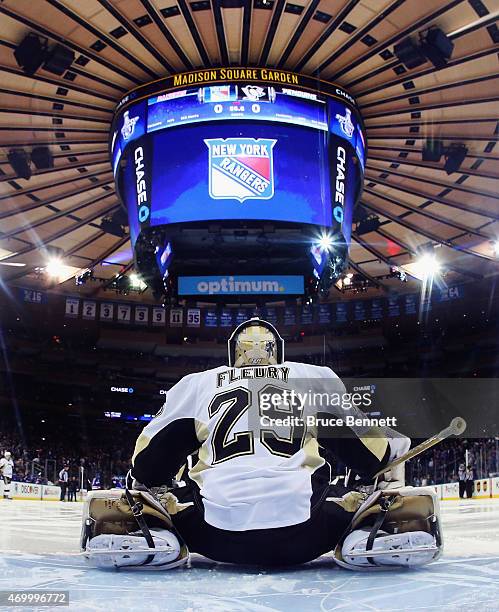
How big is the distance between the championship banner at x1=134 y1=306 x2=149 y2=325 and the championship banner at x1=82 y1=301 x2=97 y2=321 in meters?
1.58

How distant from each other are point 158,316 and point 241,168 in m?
17.7

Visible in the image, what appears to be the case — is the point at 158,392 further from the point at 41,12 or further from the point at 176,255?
the point at 41,12

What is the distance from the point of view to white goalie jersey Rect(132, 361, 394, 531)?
2.68m

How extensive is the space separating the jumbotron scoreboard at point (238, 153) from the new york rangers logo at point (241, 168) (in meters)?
0.01

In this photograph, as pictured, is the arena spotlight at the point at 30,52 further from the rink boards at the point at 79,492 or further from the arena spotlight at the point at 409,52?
the rink boards at the point at 79,492

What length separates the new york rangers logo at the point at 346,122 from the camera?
8.32 metres

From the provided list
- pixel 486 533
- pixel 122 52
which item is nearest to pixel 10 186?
pixel 122 52

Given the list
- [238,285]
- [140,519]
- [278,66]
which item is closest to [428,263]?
[238,285]

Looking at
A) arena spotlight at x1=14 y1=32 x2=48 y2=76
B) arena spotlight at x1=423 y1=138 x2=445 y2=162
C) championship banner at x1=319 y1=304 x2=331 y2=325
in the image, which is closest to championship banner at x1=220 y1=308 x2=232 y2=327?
championship banner at x1=319 y1=304 x2=331 y2=325

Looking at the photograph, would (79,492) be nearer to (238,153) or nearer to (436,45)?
(238,153)

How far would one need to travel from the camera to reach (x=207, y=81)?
8031 millimetres

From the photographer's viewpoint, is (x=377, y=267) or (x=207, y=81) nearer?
(x=207, y=81)

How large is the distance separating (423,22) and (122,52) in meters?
3.39

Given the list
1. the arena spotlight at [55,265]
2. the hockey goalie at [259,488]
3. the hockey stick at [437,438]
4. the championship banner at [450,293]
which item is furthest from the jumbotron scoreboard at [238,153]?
the championship banner at [450,293]
